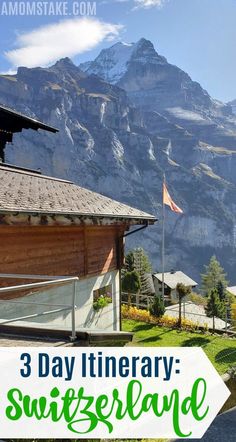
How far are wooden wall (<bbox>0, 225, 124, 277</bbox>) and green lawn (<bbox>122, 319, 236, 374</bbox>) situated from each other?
691 cm

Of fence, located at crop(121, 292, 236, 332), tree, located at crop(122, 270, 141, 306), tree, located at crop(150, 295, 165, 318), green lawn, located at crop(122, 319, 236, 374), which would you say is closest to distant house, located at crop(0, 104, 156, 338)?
green lawn, located at crop(122, 319, 236, 374)

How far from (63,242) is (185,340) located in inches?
475

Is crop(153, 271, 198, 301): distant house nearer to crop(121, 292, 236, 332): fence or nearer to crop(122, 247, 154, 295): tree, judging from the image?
crop(122, 247, 154, 295): tree

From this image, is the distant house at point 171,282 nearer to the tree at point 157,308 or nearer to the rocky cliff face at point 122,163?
the tree at point 157,308

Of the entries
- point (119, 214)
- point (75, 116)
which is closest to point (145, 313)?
point (119, 214)

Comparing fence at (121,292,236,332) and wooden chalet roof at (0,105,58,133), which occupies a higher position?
wooden chalet roof at (0,105,58,133)

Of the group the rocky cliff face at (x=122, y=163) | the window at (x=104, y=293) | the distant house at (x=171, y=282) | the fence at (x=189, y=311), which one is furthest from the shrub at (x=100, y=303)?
the rocky cliff face at (x=122, y=163)

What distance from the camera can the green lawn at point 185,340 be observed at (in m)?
17.6

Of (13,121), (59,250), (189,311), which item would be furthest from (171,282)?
(59,250)

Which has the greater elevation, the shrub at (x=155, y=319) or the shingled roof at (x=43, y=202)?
the shingled roof at (x=43, y=202)

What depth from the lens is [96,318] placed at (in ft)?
41.9

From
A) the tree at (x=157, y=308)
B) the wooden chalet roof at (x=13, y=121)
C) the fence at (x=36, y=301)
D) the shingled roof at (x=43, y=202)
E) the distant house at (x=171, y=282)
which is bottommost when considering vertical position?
the distant house at (x=171, y=282)

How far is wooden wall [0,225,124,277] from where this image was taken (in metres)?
8.56

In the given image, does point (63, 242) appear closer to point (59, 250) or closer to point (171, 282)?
point (59, 250)
